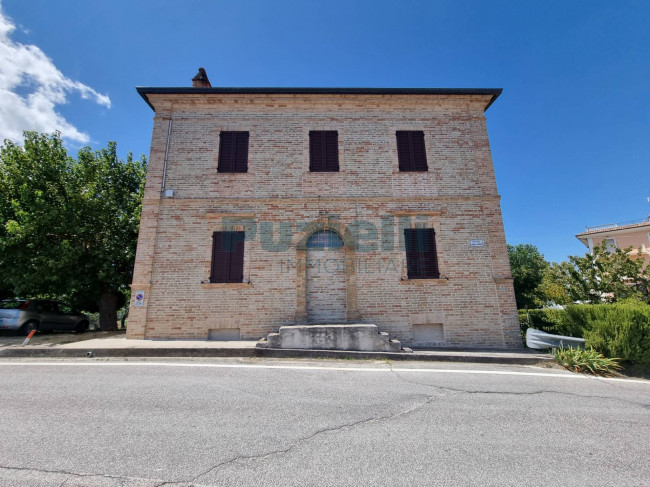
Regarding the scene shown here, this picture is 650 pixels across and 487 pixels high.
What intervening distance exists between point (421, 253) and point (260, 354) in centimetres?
569

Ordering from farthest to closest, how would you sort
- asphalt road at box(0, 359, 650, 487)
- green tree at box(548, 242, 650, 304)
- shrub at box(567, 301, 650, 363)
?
green tree at box(548, 242, 650, 304) → shrub at box(567, 301, 650, 363) → asphalt road at box(0, 359, 650, 487)

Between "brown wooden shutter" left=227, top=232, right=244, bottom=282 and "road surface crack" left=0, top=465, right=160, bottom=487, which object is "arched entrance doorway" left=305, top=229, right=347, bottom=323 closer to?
"brown wooden shutter" left=227, top=232, right=244, bottom=282

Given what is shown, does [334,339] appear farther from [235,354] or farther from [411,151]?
[411,151]

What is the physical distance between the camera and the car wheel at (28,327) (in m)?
10.7

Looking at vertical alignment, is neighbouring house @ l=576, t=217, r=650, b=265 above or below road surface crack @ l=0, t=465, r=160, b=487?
above

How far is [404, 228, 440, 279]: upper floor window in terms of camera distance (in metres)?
9.10

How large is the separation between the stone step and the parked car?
1006cm

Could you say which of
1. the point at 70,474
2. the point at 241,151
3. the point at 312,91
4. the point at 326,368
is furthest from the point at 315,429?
the point at 312,91

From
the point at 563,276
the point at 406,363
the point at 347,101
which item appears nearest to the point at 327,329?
the point at 406,363

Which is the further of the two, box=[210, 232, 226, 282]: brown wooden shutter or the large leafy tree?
the large leafy tree

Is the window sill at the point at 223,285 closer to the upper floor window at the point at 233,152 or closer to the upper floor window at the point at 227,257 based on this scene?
the upper floor window at the point at 227,257

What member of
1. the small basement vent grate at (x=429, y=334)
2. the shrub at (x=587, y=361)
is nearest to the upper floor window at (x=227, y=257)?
the small basement vent grate at (x=429, y=334)

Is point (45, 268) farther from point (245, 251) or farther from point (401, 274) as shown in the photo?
point (401, 274)

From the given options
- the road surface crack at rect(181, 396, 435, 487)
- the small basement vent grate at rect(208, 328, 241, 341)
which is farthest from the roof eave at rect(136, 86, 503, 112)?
the road surface crack at rect(181, 396, 435, 487)
